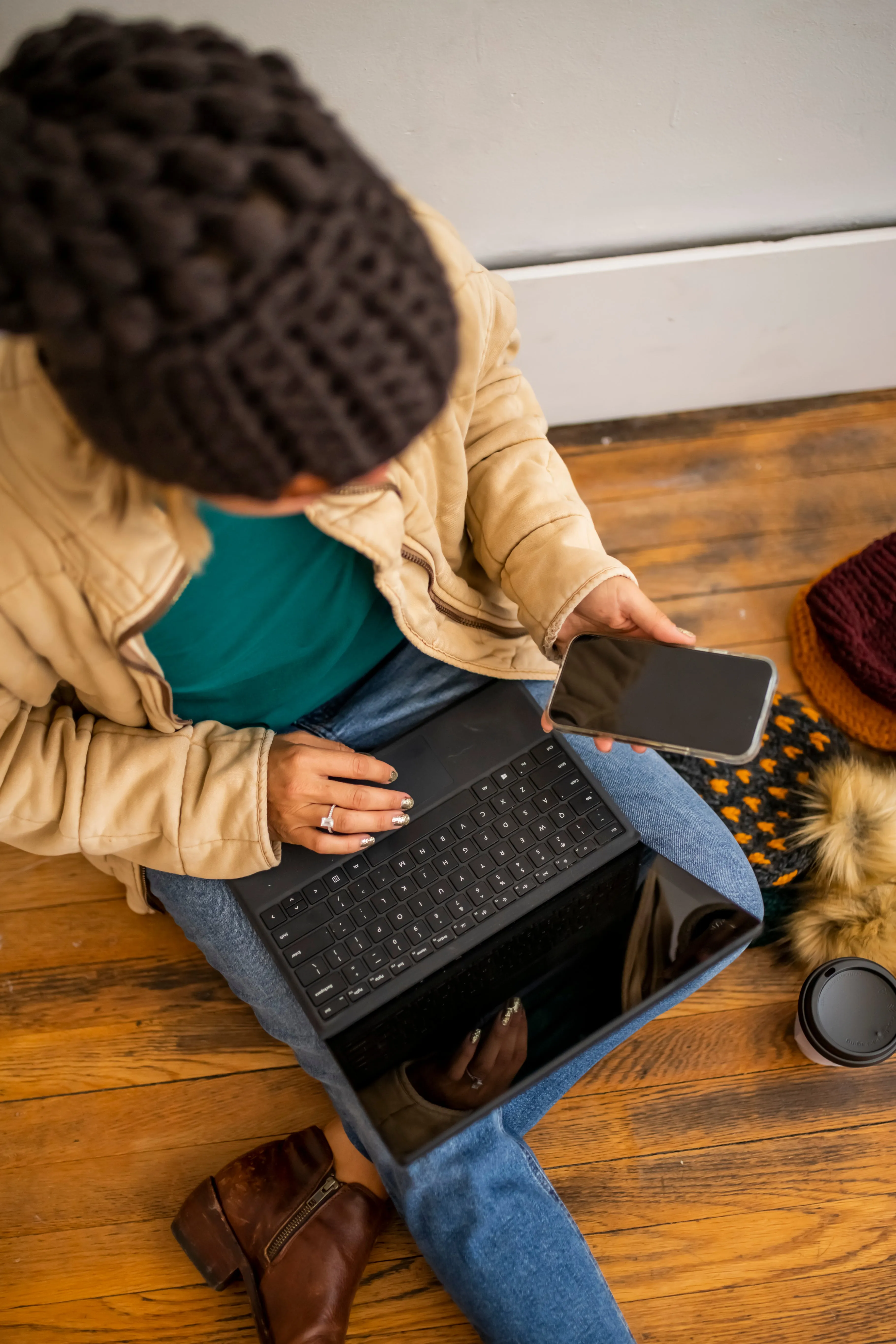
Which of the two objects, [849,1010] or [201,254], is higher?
[201,254]

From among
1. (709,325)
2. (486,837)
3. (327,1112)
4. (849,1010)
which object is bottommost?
(327,1112)

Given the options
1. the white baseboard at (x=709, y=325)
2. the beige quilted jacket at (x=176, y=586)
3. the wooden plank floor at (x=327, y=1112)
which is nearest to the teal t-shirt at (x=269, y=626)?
the beige quilted jacket at (x=176, y=586)

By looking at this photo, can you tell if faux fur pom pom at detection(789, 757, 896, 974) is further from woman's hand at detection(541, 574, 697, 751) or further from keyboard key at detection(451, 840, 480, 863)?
keyboard key at detection(451, 840, 480, 863)

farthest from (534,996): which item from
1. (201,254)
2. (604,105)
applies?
(604,105)

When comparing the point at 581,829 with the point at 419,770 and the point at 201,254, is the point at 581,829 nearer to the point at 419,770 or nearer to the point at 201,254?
the point at 419,770

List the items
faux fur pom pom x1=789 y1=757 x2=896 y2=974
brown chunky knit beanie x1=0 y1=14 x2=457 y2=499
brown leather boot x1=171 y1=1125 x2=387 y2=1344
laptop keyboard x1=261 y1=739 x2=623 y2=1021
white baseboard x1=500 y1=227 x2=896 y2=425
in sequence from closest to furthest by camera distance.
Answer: brown chunky knit beanie x1=0 y1=14 x2=457 y2=499 → laptop keyboard x1=261 y1=739 x2=623 y2=1021 → brown leather boot x1=171 y1=1125 x2=387 y2=1344 → faux fur pom pom x1=789 y1=757 x2=896 y2=974 → white baseboard x1=500 y1=227 x2=896 y2=425

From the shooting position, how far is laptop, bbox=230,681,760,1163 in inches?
30.0

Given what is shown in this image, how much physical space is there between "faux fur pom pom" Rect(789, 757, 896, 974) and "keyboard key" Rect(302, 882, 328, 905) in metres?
0.60

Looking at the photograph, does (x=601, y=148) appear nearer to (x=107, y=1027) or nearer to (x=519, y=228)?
(x=519, y=228)

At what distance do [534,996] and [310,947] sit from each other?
8.2 inches

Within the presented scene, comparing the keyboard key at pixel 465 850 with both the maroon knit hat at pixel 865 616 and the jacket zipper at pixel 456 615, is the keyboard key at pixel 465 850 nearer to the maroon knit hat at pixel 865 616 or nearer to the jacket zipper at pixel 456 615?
the jacket zipper at pixel 456 615

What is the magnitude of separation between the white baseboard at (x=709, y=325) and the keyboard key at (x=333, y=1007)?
0.88 meters

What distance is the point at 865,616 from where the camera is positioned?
A: 1.18m

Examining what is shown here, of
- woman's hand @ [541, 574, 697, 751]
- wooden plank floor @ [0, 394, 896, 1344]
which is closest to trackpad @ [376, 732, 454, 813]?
woman's hand @ [541, 574, 697, 751]
